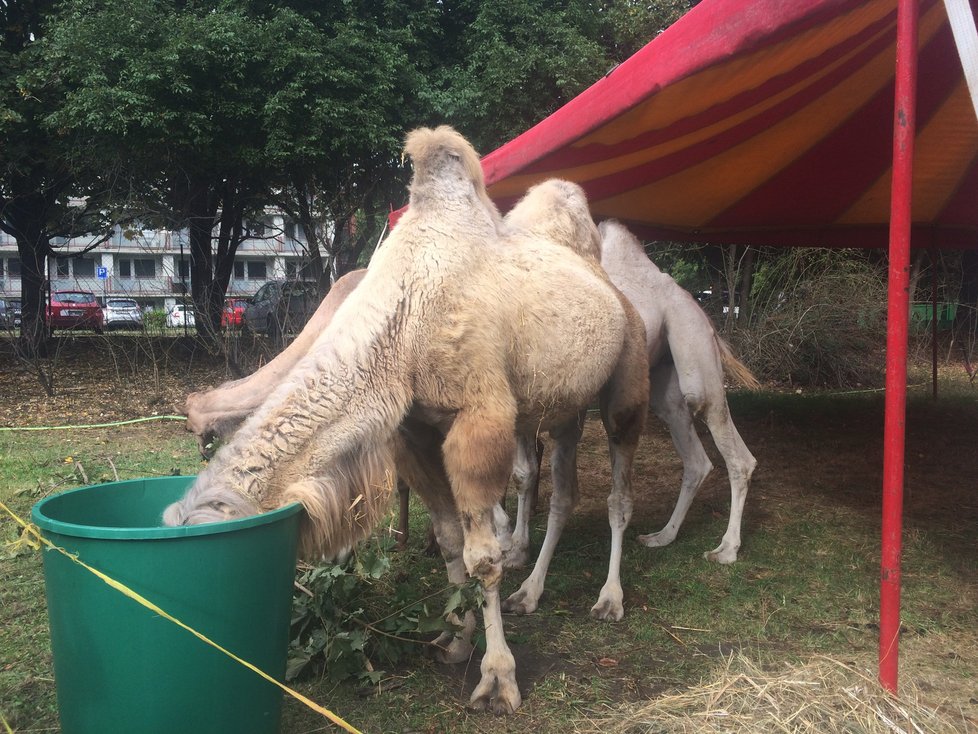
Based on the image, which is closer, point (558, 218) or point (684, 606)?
point (558, 218)

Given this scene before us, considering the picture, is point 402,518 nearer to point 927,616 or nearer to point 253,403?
point 253,403

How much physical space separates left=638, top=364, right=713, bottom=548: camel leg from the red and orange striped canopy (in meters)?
1.42

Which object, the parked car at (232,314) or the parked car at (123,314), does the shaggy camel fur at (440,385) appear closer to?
the parked car at (232,314)

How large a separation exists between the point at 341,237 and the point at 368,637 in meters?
8.68

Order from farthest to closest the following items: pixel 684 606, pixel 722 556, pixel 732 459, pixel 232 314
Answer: pixel 232 314 → pixel 732 459 → pixel 722 556 → pixel 684 606

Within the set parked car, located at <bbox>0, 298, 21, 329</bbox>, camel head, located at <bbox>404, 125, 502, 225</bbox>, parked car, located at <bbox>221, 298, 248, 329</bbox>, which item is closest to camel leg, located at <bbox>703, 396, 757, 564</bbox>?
camel head, located at <bbox>404, 125, 502, 225</bbox>

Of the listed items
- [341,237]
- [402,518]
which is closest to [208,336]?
[341,237]

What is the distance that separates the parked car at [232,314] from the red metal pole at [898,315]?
28.0ft

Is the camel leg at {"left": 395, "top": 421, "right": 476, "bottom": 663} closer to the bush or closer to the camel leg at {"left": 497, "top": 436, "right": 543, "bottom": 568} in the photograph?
the camel leg at {"left": 497, "top": 436, "right": 543, "bottom": 568}

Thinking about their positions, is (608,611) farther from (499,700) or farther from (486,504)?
(486,504)

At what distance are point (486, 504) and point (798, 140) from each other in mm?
3888

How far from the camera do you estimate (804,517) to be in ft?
18.2

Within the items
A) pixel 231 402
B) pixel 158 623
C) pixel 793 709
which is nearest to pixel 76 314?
pixel 231 402

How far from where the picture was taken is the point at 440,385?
9.40 ft
